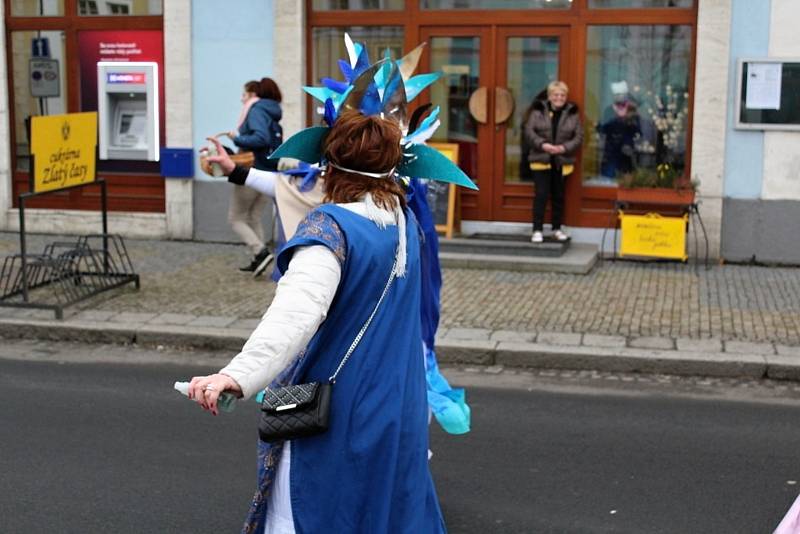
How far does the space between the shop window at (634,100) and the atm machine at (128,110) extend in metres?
4.88

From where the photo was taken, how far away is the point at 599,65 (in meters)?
12.7

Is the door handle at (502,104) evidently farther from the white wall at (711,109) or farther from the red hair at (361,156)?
the red hair at (361,156)

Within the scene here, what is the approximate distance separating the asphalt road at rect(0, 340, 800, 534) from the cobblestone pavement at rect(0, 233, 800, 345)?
3.72ft

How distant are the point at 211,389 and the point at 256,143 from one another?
852cm

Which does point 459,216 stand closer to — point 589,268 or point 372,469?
point 589,268

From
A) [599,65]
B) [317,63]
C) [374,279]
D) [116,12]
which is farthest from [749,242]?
[374,279]

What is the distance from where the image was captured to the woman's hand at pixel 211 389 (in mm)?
3014

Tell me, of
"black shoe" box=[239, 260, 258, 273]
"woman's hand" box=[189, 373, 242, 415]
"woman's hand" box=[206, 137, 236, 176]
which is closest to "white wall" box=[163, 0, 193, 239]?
"black shoe" box=[239, 260, 258, 273]

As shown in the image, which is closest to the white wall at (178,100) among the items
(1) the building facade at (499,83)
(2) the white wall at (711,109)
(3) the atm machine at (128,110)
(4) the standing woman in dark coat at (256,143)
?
(1) the building facade at (499,83)

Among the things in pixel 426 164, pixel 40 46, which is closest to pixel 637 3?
pixel 40 46

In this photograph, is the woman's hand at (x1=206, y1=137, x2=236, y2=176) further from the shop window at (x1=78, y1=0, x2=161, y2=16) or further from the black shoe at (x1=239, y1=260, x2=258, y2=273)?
the shop window at (x1=78, y1=0, x2=161, y2=16)

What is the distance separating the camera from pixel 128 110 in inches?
553

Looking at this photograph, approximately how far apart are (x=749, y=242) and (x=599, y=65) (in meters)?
2.39

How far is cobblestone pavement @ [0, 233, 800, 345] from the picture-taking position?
9180mm
